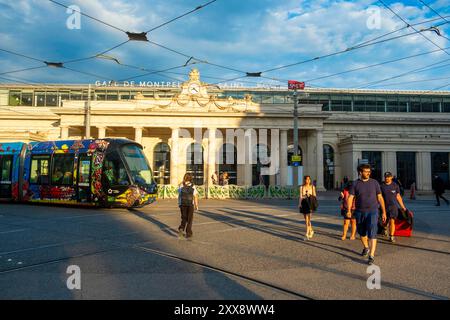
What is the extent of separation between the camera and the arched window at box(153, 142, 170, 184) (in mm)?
42719

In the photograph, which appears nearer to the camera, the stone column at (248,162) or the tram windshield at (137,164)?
the tram windshield at (137,164)

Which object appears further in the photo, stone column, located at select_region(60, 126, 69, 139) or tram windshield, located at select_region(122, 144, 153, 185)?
stone column, located at select_region(60, 126, 69, 139)

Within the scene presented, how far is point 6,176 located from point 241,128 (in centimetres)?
2627

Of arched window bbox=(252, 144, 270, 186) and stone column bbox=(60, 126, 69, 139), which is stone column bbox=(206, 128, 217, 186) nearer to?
arched window bbox=(252, 144, 270, 186)

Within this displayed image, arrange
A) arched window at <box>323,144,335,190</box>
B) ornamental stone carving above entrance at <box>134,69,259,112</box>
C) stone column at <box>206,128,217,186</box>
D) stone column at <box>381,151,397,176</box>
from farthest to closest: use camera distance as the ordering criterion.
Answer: arched window at <box>323,144,335,190</box> < stone column at <box>381,151,397,176</box> < ornamental stone carving above entrance at <box>134,69,259,112</box> < stone column at <box>206,128,217,186</box>

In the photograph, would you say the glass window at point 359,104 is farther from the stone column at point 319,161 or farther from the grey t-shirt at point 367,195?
the grey t-shirt at point 367,195

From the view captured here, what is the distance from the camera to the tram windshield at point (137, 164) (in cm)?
1493

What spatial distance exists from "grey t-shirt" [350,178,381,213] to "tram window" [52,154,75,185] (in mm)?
13645

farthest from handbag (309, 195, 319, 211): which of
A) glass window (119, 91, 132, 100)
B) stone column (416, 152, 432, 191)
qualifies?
glass window (119, 91, 132, 100)

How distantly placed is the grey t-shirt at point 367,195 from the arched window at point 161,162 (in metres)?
37.4

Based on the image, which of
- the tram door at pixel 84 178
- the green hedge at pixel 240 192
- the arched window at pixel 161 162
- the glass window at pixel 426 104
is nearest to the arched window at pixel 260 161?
the arched window at pixel 161 162

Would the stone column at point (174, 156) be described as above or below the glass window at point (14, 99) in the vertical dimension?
below

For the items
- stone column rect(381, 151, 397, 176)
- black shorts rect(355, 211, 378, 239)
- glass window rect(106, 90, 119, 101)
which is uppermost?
glass window rect(106, 90, 119, 101)
